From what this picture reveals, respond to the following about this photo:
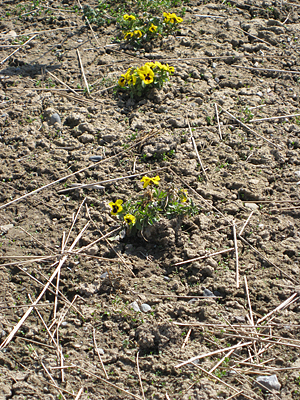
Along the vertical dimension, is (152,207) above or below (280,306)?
above

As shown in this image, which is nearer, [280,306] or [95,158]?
[280,306]

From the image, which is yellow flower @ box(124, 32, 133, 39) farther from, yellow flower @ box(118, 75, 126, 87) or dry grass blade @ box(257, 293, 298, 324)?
dry grass blade @ box(257, 293, 298, 324)

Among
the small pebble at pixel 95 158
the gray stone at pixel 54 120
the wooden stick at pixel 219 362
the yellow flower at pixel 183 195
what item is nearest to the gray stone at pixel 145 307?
the wooden stick at pixel 219 362

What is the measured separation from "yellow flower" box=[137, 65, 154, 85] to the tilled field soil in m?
0.20

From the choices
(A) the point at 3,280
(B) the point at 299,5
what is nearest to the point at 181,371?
(A) the point at 3,280

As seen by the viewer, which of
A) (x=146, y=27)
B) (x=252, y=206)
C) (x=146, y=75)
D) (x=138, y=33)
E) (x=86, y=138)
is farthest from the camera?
(x=146, y=27)

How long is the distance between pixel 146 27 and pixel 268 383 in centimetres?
403

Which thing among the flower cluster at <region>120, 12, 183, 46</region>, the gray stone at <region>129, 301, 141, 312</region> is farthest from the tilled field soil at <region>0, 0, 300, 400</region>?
the flower cluster at <region>120, 12, 183, 46</region>

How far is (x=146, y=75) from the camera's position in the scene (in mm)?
3943

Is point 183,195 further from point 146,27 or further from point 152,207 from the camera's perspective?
point 146,27

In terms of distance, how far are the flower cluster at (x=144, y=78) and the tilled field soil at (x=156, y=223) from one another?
0.37 ft

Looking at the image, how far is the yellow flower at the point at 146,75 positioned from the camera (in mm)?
3924

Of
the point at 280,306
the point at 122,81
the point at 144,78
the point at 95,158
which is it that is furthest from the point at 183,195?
the point at 122,81

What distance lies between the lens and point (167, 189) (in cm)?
322
